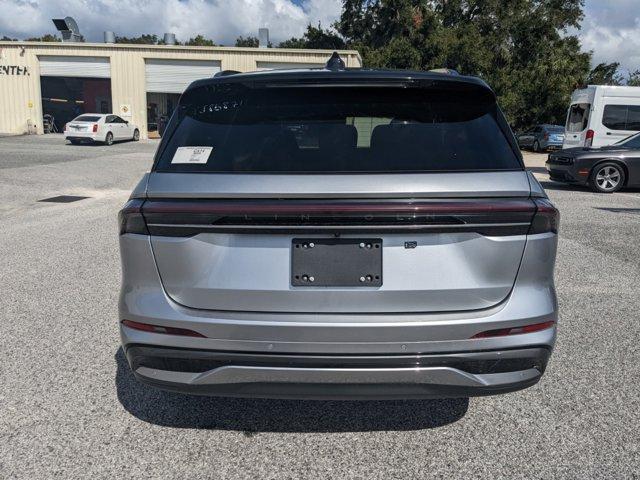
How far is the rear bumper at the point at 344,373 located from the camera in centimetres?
227

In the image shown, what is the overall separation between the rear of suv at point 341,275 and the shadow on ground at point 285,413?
24.6 inches

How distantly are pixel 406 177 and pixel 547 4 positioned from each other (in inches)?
1924

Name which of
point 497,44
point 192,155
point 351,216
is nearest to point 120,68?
point 497,44

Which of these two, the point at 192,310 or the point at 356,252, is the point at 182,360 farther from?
the point at 356,252

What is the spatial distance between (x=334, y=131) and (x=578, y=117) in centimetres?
1803

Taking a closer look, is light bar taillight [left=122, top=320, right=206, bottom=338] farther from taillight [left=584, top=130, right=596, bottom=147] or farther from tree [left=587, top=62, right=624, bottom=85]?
tree [left=587, top=62, right=624, bottom=85]

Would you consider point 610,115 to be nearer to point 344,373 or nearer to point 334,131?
point 334,131

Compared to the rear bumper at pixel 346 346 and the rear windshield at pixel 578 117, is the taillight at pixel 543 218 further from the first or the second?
the rear windshield at pixel 578 117

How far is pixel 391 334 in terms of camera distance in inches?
88.4

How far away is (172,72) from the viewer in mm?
36188

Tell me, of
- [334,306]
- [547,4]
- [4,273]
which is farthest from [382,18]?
[334,306]

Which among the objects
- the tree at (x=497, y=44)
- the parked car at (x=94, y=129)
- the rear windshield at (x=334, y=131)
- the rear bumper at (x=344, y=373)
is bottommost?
the parked car at (x=94, y=129)

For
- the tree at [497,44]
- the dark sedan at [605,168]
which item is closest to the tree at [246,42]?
the tree at [497,44]

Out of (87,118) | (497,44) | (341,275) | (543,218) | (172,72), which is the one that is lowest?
(87,118)
